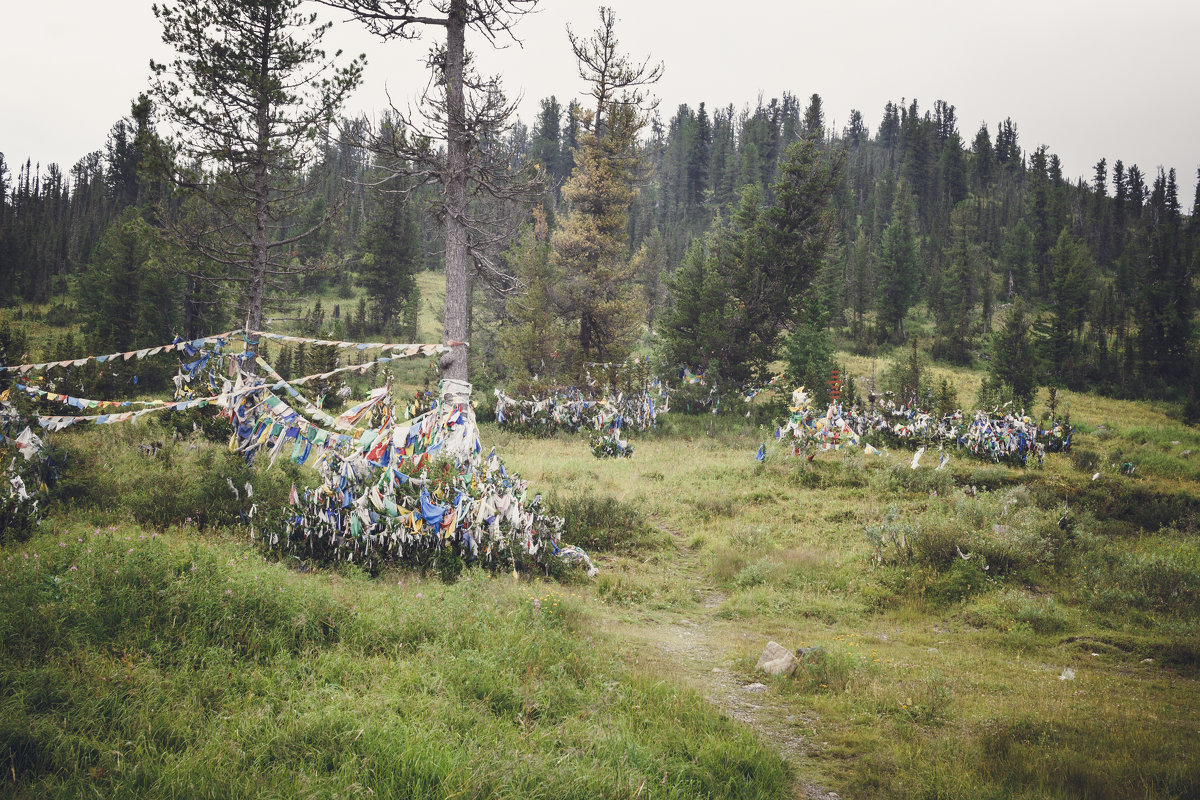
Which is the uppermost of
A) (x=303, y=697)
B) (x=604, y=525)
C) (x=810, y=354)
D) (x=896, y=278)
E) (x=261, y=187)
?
(x=896, y=278)

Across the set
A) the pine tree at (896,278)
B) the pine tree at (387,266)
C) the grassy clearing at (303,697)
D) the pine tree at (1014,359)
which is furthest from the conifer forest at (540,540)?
the pine tree at (896,278)

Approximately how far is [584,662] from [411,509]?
3.99m

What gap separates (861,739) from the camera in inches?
203

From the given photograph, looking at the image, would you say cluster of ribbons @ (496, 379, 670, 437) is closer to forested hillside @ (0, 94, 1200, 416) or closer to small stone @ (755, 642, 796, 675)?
forested hillside @ (0, 94, 1200, 416)

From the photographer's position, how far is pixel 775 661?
6.71 m

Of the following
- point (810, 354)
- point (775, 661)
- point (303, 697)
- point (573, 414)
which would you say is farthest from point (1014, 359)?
point (303, 697)

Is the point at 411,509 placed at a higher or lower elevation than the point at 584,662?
higher

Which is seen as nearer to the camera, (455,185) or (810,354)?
(455,185)

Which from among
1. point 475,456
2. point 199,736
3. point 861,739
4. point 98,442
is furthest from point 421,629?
point 98,442

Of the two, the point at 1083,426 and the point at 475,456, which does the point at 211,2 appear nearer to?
the point at 475,456

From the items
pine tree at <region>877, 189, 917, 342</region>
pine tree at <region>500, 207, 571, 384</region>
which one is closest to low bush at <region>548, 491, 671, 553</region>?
pine tree at <region>500, 207, 571, 384</region>

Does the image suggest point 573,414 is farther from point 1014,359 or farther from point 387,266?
point 1014,359

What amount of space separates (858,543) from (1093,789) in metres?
8.05

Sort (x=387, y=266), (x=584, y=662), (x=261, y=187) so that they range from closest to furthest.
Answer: (x=584, y=662) < (x=261, y=187) < (x=387, y=266)
